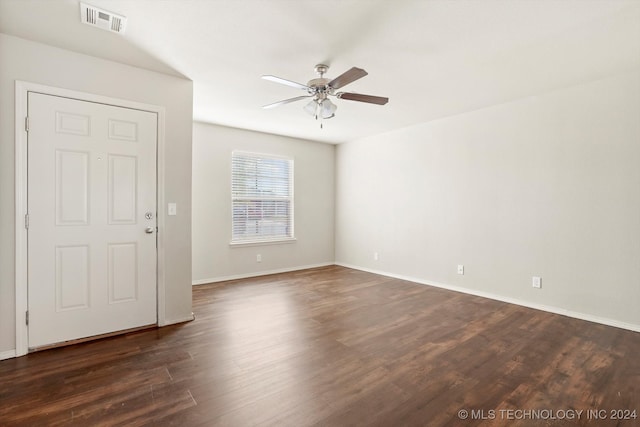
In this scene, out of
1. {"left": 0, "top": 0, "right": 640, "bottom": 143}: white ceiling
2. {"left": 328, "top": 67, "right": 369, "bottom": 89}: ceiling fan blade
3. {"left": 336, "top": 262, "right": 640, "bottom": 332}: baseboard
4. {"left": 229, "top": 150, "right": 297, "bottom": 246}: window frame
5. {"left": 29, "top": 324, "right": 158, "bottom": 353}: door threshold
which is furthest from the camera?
{"left": 229, "top": 150, "right": 297, "bottom": 246}: window frame

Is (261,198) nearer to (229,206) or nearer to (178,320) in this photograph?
(229,206)

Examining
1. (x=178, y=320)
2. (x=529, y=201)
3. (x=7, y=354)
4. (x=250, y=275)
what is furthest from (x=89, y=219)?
(x=529, y=201)

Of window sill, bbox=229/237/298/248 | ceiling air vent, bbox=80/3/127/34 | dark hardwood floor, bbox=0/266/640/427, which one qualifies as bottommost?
dark hardwood floor, bbox=0/266/640/427

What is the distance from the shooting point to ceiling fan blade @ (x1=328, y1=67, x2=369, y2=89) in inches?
86.0

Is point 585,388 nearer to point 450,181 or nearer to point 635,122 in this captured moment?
point 635,122

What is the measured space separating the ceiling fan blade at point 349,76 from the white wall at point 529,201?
8.44ft

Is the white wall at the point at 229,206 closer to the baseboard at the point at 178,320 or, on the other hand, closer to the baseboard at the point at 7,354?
the baseboard at the point at 178,320

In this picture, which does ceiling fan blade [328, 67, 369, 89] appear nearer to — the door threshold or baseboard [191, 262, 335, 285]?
the door threshold

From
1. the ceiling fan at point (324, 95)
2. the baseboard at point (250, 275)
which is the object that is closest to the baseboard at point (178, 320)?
the baseboard at point (250, 275)

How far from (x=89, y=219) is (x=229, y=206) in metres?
2.37

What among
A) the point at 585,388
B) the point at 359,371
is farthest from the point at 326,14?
the point at 585,388

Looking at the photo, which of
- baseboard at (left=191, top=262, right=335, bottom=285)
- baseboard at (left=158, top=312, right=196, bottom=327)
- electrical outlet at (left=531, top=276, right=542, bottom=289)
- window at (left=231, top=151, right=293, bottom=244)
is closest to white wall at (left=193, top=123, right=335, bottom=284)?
baseboard at (left=191, top=262, right=335, bottom=285)

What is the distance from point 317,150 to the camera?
19.9 ft

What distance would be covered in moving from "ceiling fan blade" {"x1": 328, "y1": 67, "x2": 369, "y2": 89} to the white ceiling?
0.29 meters
